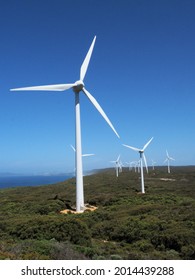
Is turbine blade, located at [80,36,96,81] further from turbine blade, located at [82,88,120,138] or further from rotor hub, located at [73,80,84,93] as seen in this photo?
turbine blade, located at [82,88,120,138]

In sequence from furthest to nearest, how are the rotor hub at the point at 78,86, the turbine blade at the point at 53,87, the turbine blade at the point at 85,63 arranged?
the turbine blade at the point at 85,63, the rotor hub at the point at 78,86, the turbine blade at the point at 53,87

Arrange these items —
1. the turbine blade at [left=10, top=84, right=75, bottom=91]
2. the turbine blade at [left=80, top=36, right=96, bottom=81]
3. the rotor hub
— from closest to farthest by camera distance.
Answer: the turbine blade at [left=10, top=84, right=75, bottom=91] → the rotor hub → the turbine blade at [left=80, top=36, right=96, bottom=81]

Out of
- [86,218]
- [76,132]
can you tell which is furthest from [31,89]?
[86,218]

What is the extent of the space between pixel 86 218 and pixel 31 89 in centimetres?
1547

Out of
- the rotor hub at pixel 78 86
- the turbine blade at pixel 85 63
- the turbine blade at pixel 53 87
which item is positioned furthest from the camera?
the turbine blade at pixel 85 63

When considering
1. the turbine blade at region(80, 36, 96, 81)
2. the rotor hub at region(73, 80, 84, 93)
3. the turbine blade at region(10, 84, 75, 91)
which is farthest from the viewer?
the turbine blade at region(80, 36, 96, 81)

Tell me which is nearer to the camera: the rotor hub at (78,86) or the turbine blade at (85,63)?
the rotor hub at (78,86)

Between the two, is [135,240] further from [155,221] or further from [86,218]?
[86,218]

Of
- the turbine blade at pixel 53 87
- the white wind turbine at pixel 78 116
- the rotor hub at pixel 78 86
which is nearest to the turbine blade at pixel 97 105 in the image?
the white wind turbine at pixel 78 116

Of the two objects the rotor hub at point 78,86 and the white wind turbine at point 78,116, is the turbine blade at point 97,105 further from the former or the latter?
the rotor hub at point 78,86

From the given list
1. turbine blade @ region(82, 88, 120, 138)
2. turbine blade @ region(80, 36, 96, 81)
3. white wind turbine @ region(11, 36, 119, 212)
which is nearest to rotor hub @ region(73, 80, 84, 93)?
white wind turbine @ region(11, 36, 119, 212)

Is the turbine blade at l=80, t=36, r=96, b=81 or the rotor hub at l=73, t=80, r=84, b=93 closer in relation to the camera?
the rotor hub at l=73, t=80, r=84, b=93

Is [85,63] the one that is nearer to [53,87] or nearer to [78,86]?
[78,86]

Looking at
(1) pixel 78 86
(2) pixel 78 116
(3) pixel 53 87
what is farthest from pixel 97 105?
→ (3) pixel 53 87
